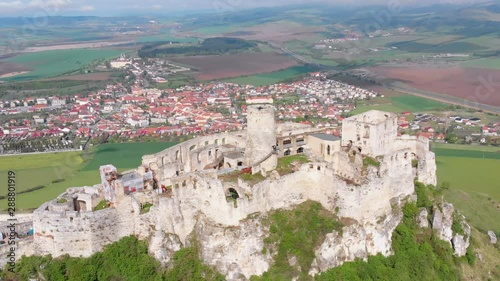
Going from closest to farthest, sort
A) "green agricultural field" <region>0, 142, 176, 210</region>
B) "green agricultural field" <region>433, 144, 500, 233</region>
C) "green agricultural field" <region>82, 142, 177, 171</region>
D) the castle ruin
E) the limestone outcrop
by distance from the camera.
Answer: the castle ruin
the limestone outcrop
"green agricultural field" <region>433, 144, 500, 233</region>
"green agricultural field" <region>0, 142, 176, 210</region>
"green agricultural field" <region>82, 142, 177, 171</region>

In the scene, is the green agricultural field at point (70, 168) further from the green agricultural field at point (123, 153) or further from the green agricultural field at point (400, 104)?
the green agricultural field at point (400, 104)

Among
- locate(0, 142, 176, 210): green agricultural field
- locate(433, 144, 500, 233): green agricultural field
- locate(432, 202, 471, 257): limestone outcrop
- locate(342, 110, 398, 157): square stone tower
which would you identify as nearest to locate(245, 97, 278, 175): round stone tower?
locate(342, 110, 398, 157): square stone tower

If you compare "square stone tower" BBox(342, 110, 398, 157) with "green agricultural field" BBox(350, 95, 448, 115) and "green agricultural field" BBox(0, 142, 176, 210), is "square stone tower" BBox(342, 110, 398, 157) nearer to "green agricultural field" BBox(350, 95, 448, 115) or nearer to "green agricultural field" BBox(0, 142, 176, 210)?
"green agricultural field" BBox(0, 142, 176, 210)

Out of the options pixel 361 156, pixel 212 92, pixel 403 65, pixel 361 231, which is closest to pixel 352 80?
pixel 403 65

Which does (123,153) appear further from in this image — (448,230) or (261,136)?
(448,230)

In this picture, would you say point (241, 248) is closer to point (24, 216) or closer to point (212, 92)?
point (24, 216)

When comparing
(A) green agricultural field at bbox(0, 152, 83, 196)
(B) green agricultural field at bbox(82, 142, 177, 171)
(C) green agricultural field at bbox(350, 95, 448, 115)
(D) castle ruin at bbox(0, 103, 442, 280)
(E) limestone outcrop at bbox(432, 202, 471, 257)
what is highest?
(D) castle ruin at bbox(0, 103, 442, 280)
